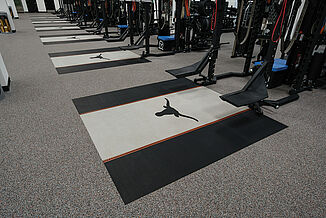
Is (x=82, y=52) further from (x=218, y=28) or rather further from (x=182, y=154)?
(x=182, y=154)

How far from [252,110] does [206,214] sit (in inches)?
67.7

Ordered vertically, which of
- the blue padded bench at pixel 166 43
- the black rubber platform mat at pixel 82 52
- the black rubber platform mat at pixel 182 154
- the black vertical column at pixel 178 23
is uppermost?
the black vertical column at pixel 178 23

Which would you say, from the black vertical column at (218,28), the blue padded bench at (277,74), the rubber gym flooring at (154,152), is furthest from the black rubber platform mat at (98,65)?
the blue padded bench at (277,74)

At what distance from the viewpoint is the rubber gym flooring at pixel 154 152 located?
52.7 inches

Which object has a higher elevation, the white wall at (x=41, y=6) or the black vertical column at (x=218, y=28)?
the white wall at (x=41, y=6)

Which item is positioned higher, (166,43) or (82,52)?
(166,43)

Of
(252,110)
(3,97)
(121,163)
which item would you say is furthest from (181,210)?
(3,97)

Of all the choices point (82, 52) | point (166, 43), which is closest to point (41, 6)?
point (82, 52)

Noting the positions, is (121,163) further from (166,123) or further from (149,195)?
(166,123)

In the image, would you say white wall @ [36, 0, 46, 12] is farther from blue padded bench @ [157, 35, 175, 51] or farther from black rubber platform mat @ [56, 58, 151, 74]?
black rubber platform mat @ [56, 58, 151, 74]

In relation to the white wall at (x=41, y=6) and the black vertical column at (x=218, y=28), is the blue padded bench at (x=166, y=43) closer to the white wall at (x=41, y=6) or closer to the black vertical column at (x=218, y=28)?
the black vertical column at (x=218, y=28)

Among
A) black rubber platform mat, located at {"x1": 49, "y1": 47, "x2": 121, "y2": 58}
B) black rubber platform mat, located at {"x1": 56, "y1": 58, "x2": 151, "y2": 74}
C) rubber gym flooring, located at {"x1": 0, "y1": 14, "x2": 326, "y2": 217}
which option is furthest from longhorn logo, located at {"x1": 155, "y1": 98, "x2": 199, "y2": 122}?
black rubber platform mat, located at {"x1": 49, "y1": 47, "x2": 121, "y2": 58}

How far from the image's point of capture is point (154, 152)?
178 cm

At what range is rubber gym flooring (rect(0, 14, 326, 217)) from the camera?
4.40 ft
